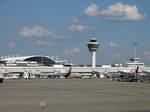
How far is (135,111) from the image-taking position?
31266 millimetres

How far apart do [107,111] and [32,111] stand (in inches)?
216

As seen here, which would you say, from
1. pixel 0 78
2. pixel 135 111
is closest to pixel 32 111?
pixel 135 111

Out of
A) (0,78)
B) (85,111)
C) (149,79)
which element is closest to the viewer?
(85,111)

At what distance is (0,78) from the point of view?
104500mm

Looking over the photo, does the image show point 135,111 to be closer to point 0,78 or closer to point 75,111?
point 75,111

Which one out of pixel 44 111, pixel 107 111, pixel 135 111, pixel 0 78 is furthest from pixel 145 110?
pixel 0 78

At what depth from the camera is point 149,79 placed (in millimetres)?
136500

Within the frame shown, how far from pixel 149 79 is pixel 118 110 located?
4202 inches

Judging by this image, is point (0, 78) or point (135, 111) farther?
point (0, 78)

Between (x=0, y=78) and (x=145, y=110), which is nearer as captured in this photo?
(x=145, y=110)

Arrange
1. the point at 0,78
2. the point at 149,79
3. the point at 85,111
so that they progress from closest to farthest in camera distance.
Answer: the point at 85,111 → the point at 0,78 → the point at 149,79

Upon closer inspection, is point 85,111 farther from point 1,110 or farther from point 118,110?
point 1,110

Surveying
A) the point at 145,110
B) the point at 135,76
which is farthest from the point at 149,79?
the point at 145,110

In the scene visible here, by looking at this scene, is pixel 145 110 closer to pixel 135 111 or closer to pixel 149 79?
pixel 135 111
